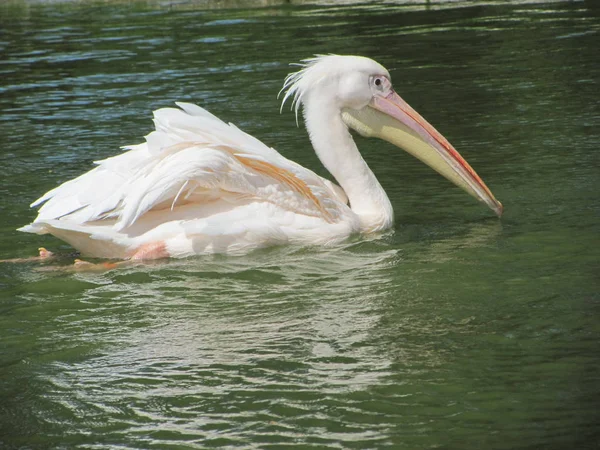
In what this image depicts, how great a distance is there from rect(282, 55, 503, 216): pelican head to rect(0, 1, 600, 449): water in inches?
12.0

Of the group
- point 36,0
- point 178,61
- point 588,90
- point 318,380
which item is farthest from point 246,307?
point 36,0

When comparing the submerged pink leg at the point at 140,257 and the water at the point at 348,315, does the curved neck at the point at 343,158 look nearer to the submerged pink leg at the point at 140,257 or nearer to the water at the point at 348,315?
the water at the point at 348,315

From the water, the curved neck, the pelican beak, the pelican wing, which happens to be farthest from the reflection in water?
the pelican beak

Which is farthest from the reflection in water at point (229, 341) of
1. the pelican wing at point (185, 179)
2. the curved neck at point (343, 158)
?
the curved neck at point (343, 158)

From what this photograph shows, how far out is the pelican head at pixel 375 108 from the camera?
6.17 m

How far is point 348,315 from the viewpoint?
4.71m

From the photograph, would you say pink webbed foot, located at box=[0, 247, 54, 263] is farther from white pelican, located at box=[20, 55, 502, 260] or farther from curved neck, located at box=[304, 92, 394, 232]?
curved neck, located at box=[304, 92, 394, 232]

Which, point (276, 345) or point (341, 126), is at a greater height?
point (341, 126)

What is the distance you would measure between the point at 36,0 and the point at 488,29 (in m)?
11.8

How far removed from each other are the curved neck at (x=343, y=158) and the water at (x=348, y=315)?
9.9 inches

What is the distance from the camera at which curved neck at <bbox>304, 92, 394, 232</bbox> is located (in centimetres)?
618

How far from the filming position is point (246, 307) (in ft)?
16.2

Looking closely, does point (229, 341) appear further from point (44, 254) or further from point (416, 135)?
point (416, 135)

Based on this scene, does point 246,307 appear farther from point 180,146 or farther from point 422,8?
point 422,8
